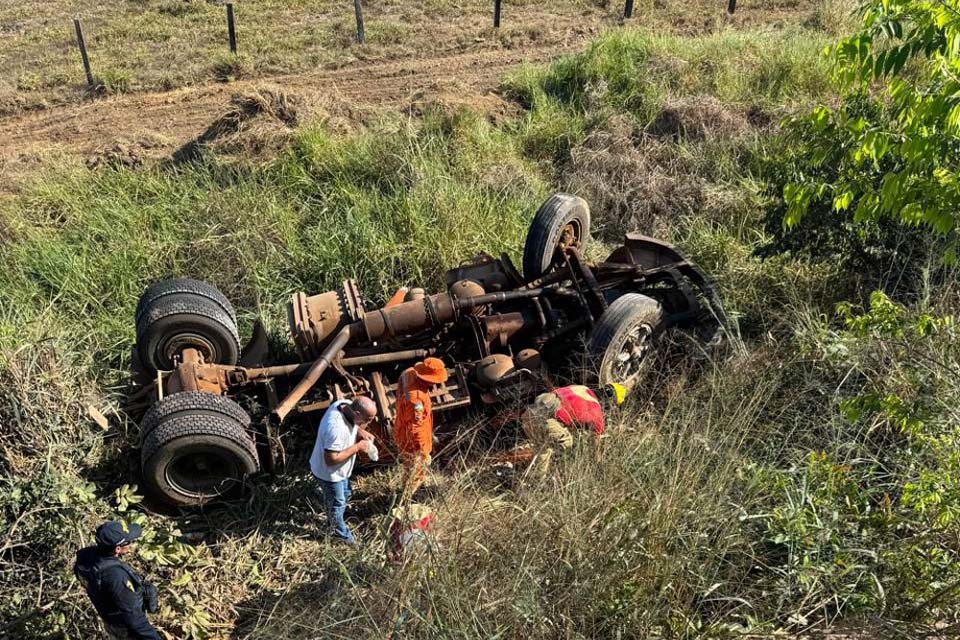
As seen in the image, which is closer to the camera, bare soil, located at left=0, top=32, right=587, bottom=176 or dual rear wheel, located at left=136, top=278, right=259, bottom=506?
dual rear wheel, located at left=136, top=278, right=259, bottom=506

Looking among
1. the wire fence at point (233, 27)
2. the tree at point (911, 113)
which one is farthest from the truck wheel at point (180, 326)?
the wire fence at point (233, 27)

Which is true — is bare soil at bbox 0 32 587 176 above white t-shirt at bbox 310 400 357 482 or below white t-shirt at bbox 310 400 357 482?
above

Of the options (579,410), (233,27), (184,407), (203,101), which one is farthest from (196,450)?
(233,27)

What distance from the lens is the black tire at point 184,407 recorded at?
480cm

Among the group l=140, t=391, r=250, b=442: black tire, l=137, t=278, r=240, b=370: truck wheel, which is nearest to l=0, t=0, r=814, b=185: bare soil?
l=137, t=278, r=240, b=370: truck wheel

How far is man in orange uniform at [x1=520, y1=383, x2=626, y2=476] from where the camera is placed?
4734 millimetres

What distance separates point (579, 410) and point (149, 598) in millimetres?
2827

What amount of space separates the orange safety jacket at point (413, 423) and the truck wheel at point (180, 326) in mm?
1805

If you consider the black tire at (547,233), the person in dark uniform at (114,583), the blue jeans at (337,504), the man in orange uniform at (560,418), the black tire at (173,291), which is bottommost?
the blue jeans at (337,504)

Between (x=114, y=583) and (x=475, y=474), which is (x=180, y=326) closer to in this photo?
(x=114, y=583)

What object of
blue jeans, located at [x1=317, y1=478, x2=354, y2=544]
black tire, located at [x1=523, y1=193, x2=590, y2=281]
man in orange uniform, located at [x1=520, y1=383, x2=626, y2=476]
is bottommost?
blue jeans, located at [x1=317, y1=478, x2=354, y2=544]

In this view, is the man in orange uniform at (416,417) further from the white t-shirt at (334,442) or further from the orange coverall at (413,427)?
the white t-shirt at (334,442)

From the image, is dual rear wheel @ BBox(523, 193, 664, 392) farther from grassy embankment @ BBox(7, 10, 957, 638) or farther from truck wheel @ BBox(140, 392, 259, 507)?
truck wheel @ BBox(140, 392, 259, 507)

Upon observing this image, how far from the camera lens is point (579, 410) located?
4.93 m
